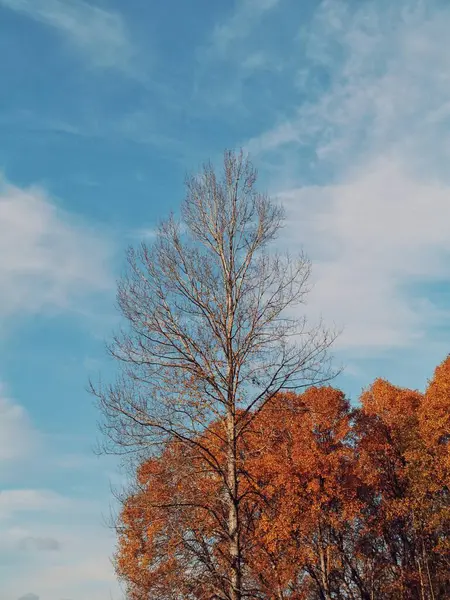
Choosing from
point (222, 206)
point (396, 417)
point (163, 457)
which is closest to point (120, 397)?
point (163, 457)

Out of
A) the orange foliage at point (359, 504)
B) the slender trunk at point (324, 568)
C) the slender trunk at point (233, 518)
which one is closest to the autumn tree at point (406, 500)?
the orange foliage at point (359, 504)

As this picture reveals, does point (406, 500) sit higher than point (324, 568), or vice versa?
point (406, 500)

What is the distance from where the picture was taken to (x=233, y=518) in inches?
494

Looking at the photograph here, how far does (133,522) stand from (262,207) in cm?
850

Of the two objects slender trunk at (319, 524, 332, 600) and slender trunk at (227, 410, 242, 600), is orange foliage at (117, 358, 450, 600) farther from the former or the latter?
slender trunk at (227, 410, 242, 600)

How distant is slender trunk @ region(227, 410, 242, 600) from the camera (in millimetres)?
12078

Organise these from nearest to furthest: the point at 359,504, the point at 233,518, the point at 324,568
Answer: the point at 233,518 → the point at 324,568 → the point at 359,504

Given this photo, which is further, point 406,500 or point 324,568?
point 406,500

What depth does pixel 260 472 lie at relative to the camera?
105ft

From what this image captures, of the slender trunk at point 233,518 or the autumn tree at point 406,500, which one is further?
the autumn tree at point 406,500

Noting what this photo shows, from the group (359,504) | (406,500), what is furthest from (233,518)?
(406,500)

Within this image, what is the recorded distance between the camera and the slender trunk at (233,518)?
1208 centimetres

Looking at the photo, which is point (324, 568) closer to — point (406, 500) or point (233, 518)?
point (406, 500)

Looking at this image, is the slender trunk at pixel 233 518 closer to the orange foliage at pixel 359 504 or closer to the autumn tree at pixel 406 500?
the orange foliage at pixel 359 504
